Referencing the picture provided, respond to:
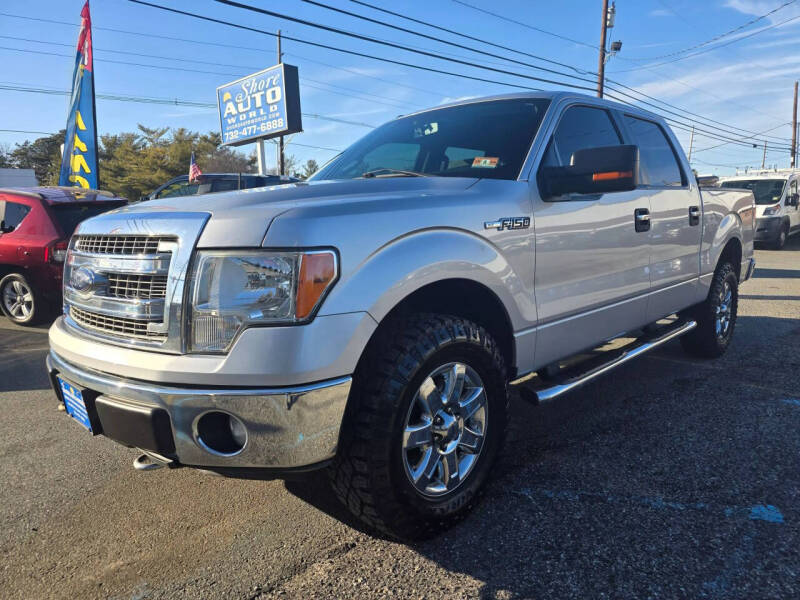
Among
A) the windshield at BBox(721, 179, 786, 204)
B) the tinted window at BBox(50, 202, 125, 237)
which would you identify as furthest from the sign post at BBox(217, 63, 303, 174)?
the windshield at BBox(721, 179, 786, 204)

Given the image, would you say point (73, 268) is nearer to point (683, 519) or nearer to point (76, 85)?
point (683, 519)

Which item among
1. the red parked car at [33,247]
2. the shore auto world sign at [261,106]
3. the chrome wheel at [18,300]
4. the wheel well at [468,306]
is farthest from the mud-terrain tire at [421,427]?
the shore auto world sign at [261,106]

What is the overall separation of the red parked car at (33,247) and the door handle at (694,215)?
20.4 ft

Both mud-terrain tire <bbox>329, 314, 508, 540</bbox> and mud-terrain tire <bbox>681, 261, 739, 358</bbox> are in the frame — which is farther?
mud-terrain tire <bbox>681, 261, 739, 358</bbox>

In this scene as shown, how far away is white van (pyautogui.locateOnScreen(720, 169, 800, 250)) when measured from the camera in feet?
51.7

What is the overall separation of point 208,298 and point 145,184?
53.9 meters

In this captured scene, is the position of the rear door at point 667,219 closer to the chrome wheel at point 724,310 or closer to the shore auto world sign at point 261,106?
the chrome wheel at point 724,310

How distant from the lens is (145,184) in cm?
4959

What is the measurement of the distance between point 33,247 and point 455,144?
17.9 feet

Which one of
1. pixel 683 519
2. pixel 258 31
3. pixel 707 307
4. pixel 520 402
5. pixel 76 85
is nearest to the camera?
pixel 683 519

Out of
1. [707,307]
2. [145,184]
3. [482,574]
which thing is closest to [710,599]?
[482,574]

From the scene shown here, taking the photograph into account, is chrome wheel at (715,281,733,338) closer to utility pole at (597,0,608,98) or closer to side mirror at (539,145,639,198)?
side mirror at (539,145,639,198)

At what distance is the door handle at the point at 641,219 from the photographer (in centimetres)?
327

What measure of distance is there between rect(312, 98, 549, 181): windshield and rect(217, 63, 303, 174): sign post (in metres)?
16.7
